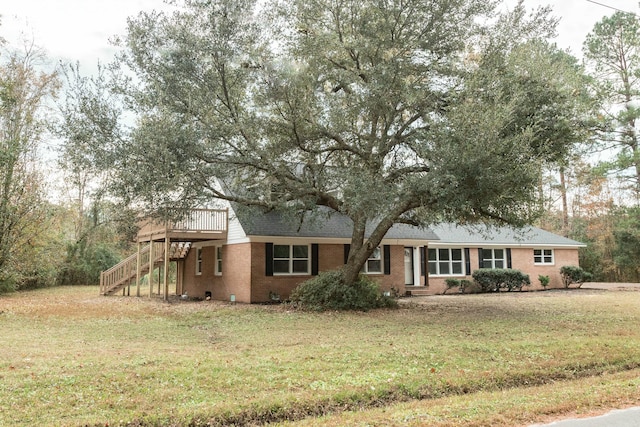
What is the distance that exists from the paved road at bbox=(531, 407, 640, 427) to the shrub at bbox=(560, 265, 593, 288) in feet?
79.9

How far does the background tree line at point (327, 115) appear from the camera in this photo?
41.2 ft

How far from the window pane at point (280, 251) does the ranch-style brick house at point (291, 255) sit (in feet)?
0.13

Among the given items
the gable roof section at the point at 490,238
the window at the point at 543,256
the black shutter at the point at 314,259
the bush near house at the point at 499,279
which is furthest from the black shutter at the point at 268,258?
the window at the point at 543,256

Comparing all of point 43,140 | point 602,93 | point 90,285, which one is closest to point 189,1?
point 43,140

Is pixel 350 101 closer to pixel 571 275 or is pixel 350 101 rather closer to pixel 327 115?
pixel 327 115

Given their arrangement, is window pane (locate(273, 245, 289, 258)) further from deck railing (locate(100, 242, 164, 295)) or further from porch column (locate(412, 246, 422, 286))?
porch column (locate(412, 246, 422, 286))

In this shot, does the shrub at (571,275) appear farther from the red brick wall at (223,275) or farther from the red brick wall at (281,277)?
the red brick wall at (223,275)

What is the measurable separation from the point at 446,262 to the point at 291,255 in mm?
9347

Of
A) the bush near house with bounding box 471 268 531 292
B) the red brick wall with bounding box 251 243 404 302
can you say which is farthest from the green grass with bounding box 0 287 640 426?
the bush near house with bounding box 471 268 531 292

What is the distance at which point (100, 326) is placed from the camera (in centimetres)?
1210

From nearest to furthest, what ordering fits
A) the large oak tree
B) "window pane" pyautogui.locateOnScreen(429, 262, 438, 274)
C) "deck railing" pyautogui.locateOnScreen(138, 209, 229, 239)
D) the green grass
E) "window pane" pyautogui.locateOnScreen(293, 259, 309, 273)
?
the green grass < the large oak tree < "deck railing" pyautogui.locateOnScreen(138, 209, 229, 239) < "window pane" pyautogui.locateOnScreen(293, 259, 309, 273) < "window pane" pyautogui.locateOnScreen(429, 262, 438, 274)

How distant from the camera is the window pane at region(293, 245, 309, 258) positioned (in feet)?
65.4

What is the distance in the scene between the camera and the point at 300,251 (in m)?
20.0

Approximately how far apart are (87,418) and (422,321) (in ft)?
32.2
